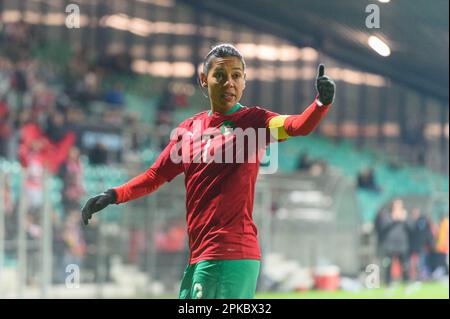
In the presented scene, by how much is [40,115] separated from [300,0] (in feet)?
12.6

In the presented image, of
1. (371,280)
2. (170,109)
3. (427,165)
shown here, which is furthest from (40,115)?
(427,165)

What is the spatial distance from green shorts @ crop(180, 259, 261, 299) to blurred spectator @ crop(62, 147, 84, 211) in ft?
27.0

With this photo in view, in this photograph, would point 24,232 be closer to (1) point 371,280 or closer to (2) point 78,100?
(2) point 78,100

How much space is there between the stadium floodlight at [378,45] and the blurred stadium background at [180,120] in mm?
137

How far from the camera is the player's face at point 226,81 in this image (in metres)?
3.99

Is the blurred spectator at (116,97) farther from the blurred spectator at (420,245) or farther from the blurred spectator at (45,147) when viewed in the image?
the blurred spectator at (420,245)

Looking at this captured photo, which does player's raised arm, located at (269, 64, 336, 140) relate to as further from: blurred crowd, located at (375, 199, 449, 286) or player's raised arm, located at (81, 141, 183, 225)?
blurred crowd, located at (375, 199, 449, 286)

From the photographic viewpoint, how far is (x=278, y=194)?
13539 millimetres

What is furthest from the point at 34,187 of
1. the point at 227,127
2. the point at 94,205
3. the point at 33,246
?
the point at 227,127

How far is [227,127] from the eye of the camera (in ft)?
13.3

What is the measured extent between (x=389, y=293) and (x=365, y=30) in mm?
3712

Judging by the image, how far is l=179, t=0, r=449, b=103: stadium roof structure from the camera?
37.6 feet

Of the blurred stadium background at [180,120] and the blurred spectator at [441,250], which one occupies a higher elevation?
the blurred stadium background at [180,120]

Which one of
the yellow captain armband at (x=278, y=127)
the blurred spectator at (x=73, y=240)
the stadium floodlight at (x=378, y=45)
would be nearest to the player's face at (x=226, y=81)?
the yellow captain armband at (x=278, y=127)
